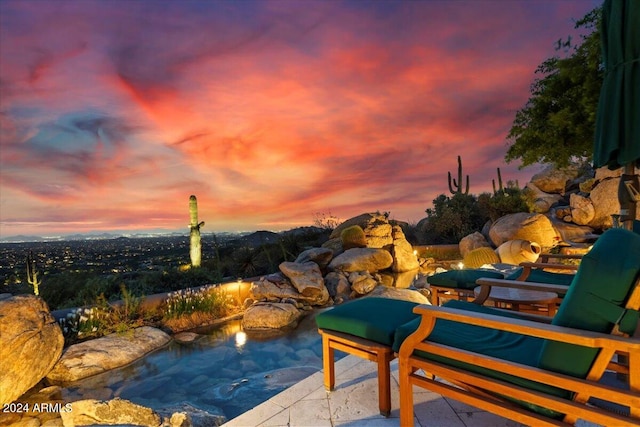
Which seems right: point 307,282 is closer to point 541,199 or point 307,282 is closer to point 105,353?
point 105,353

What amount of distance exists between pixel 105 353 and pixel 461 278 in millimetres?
4173

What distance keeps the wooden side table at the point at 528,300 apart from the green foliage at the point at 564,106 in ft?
13.7

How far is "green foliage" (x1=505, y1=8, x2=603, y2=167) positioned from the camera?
17.9 feet

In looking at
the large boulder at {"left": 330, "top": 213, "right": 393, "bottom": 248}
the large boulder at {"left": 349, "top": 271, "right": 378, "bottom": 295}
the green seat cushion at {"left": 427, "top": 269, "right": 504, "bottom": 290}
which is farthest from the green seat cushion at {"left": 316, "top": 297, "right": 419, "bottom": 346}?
the large boulder at {"left": 330, "top": 213, "right": 393, "bottom": 248}

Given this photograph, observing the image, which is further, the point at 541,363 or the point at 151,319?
the point at 151,319

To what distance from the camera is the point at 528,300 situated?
265 centimetres

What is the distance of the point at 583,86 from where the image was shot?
5.48m

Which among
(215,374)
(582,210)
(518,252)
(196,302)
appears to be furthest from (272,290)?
Answer: (582,210)

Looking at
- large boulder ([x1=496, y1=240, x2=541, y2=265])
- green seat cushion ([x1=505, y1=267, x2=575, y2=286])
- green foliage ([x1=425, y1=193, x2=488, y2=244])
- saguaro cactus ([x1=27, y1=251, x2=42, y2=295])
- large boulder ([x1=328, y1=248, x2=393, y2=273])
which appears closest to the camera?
green seat cushion ([x1=505, y1=267, x2=575, y2=286])

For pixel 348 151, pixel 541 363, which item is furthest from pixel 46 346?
pixel 348 151

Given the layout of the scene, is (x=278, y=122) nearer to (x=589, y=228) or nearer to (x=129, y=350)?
(x=129, y=350)

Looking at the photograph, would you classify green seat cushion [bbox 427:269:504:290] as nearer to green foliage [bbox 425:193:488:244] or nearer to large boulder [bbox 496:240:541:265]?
large boulder [bbox 496:240:541:265]

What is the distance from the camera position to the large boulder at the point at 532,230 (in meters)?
8.67

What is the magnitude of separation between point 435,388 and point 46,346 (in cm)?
386
